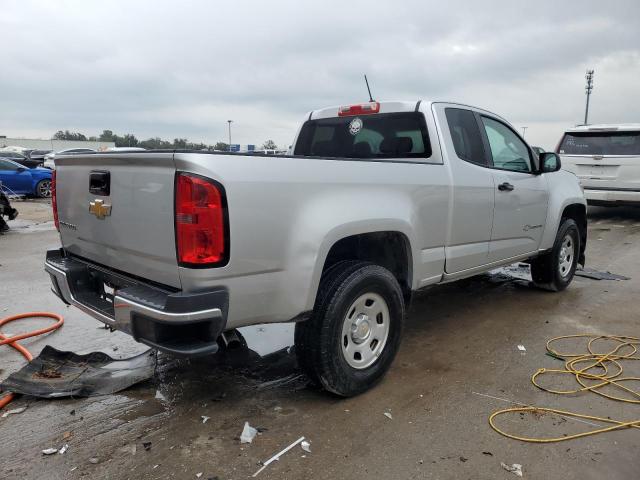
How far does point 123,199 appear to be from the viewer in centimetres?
279

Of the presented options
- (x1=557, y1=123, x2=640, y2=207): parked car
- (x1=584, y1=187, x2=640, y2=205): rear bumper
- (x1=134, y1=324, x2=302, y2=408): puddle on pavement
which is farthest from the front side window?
(x1=584, y1=187, x2=640, y2=205): rear bumper

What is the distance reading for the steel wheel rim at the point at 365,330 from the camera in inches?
126

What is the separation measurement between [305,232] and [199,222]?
24.4 inches

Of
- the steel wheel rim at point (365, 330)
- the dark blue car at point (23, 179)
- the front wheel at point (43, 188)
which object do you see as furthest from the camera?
the front wheel at point (43, 188)

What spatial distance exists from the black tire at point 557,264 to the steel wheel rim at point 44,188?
17250mm

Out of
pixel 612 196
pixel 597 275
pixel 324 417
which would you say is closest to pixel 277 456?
pixel 324 417

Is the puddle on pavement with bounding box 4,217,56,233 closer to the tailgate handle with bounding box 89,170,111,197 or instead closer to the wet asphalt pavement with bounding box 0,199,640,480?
the wet asphalt pavement with bounding box 0,199,640,480

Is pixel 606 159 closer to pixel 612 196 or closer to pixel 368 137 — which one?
pixel 612 196

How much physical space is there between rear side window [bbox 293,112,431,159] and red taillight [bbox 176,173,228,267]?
2.09 meters

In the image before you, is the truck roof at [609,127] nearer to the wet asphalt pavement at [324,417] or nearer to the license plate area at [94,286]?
the wet asphalt pavement at [324,417]

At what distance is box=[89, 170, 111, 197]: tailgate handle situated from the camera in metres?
2.89

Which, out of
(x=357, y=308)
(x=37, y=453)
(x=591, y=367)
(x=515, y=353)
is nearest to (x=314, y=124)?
(x=357, y=308)

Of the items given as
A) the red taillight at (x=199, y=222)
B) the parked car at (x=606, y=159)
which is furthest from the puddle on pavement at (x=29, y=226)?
the parked car at (x=606, y=159)

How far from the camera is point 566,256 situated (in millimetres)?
5895
